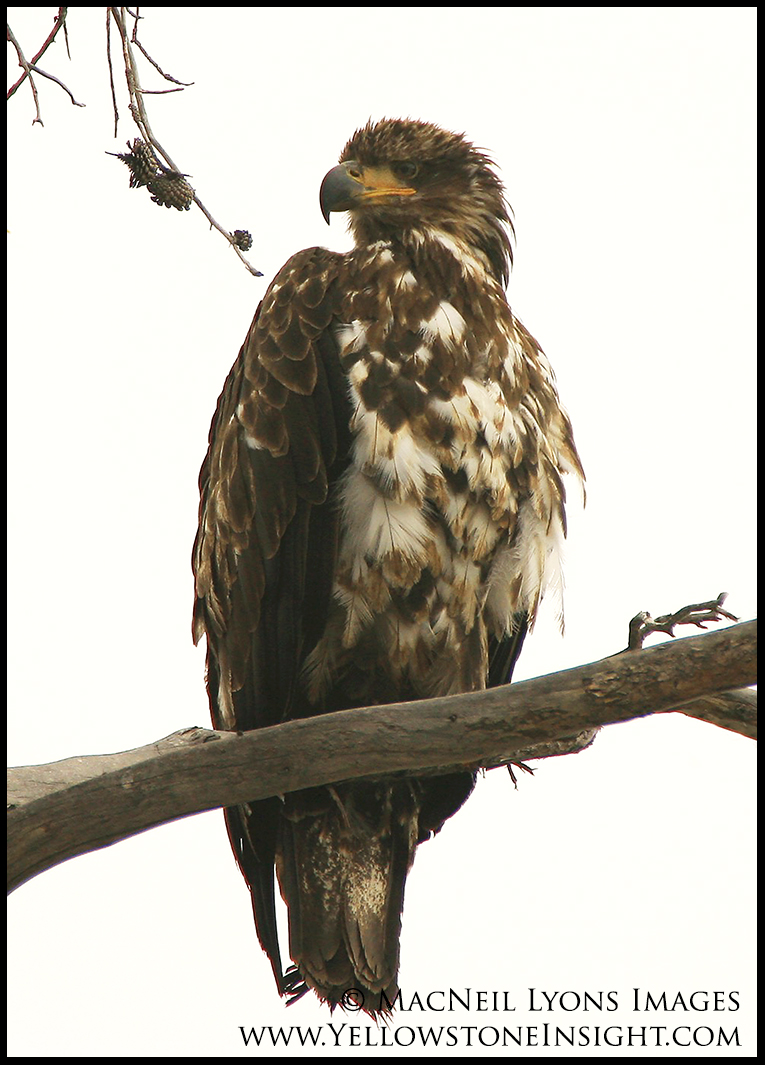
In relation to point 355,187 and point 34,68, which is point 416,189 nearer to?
point 355,187

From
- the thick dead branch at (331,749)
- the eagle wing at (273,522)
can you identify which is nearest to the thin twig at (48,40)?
the eagle wing at (273,522)

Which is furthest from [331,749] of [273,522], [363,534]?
[273,522]

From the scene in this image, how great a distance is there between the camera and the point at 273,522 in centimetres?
373

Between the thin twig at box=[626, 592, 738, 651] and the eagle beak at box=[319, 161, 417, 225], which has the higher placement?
the eagle beak at box=[319, 161, 417, 225]

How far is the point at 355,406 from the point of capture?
3691 millimetres

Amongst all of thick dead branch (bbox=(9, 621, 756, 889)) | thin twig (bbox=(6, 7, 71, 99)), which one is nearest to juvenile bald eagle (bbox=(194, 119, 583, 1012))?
thick dead branch (bbox=(9, 621, 756, 889))

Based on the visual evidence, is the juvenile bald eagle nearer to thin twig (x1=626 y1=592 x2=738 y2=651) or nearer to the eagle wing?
the eagle wing

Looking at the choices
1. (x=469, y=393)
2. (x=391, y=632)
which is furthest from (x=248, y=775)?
(x=469, y=393)

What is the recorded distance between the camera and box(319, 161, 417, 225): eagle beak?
4.13 meters

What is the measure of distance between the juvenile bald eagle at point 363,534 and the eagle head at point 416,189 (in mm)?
83

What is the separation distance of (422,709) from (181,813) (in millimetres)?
726

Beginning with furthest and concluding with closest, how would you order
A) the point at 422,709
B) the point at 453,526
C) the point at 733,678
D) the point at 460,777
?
the point at 460,777
the point at 453,526
the point at 422,709
the point at 733,678

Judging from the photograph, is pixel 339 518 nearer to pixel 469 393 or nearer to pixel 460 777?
pixel 469 393

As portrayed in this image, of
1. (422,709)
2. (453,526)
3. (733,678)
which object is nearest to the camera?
(733,678)
